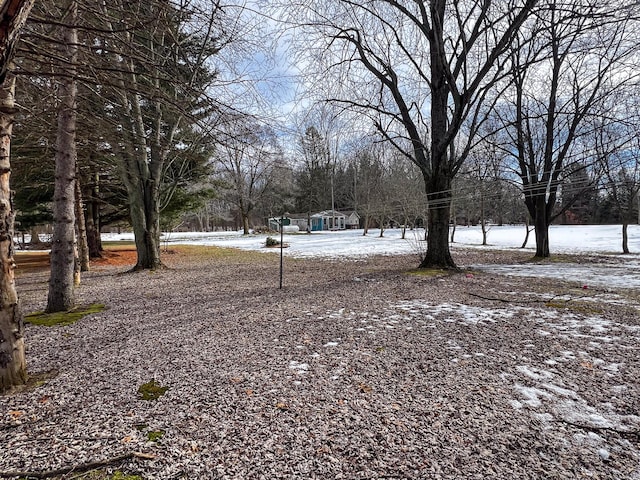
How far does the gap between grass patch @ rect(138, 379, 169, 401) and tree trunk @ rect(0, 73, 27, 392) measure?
0.90m

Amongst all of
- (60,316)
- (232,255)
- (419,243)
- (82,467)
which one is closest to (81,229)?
(60,316)

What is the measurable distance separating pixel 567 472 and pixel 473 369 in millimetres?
1105

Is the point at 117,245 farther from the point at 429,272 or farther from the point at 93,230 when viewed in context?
the point at 429,272

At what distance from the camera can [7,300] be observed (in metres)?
2.23

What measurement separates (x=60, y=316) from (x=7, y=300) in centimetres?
234

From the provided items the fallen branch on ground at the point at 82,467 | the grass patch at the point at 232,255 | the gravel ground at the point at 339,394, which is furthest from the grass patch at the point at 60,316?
the grass patch at the point at 232,255

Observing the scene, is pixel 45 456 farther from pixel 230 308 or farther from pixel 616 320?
pixel 616 320

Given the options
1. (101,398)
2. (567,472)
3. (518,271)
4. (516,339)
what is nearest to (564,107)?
(518,271)

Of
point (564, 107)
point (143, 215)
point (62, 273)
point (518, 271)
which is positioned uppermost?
point (564, 107)

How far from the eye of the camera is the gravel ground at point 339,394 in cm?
160

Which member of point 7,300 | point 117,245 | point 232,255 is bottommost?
point 232,255

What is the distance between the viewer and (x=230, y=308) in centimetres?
465

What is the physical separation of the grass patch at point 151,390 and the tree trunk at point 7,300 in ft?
2.95

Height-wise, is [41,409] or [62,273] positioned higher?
[62,273]
